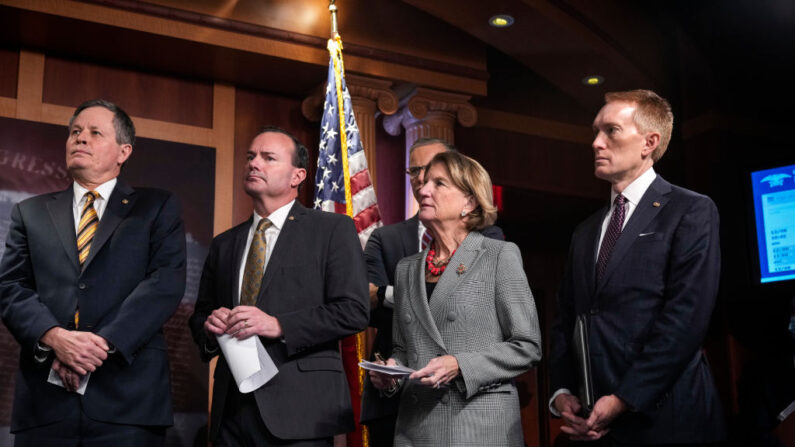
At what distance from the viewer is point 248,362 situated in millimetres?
2426

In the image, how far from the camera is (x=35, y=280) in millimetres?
2688

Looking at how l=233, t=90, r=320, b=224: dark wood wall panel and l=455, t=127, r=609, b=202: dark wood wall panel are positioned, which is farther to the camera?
l=455, t=127, r=609, b=202: dark wood wall panel

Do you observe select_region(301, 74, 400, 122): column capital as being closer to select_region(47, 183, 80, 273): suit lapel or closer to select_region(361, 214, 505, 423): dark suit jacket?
select_region(361, 214, 505, 423): dark suit jacket

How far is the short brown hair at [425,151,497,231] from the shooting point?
257 centimetres

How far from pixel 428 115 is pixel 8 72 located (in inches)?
97.0

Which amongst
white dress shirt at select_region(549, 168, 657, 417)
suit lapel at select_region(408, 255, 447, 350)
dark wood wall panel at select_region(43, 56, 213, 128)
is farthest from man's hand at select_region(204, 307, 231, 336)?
dark wood wall panel at select_region(43, 56, 213, 128)

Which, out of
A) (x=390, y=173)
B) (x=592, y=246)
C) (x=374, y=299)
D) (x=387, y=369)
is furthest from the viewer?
(x=390, y=173)

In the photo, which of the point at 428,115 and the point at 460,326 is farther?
the point at 428,115

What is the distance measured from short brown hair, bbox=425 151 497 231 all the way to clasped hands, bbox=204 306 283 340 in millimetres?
671

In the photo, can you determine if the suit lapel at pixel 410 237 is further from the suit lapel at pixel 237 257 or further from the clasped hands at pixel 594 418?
the clasped hands at pixel 594 418

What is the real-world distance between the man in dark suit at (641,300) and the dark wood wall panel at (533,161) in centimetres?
357

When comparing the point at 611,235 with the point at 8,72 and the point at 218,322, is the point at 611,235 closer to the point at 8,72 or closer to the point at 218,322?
the point at 218,322

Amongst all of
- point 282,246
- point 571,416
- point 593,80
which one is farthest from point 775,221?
point 282,246

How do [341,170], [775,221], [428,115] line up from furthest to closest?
1. [428,115]
2. [775,221]
3. [341,170]
